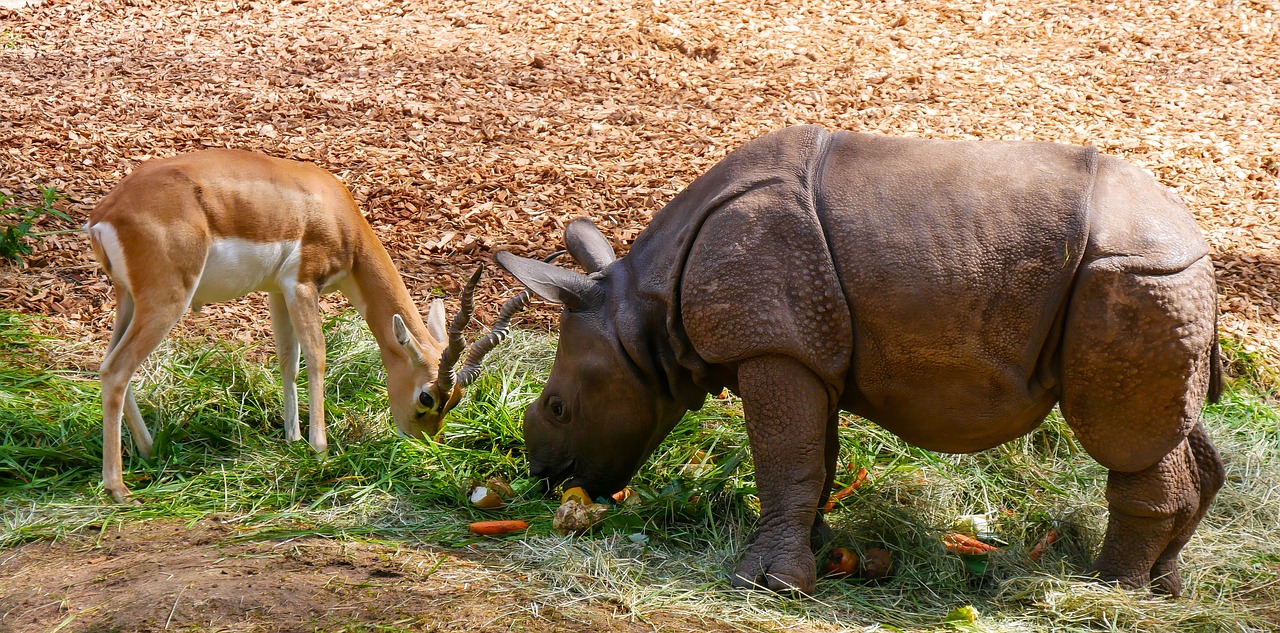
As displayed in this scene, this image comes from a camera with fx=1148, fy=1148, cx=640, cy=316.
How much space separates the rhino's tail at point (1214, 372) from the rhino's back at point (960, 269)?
607 mm

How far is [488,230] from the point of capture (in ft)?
26.7

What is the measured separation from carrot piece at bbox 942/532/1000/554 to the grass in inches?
2.7

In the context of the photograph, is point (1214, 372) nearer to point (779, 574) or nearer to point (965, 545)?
point (965, 545)

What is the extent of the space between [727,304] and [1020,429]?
3.93 feet

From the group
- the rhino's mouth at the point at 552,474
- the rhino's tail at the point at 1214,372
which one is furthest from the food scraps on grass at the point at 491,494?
the rhino's tail at the point at 1214,372

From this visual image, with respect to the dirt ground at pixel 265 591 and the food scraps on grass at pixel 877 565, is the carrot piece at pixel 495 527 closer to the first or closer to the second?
the dirt ground at pixel 265 591

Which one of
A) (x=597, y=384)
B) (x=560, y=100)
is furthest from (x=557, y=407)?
(x=560, y=100)

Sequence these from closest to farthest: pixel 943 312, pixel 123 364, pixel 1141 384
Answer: pixel 1141 384 < pixel 943 312 < pixel 123 364

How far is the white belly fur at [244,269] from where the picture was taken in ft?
18.6

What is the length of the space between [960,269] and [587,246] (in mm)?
1792

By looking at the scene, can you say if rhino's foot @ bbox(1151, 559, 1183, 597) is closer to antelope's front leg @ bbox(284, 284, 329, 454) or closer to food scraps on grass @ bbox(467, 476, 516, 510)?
food scraps on grass @ bbox(467, 476, 516, 510)

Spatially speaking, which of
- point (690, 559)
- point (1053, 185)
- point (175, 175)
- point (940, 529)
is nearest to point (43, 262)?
point (175, 175)

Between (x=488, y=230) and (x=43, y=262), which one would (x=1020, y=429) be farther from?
(x=43, y=262)

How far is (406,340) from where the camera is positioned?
5.91 metres
